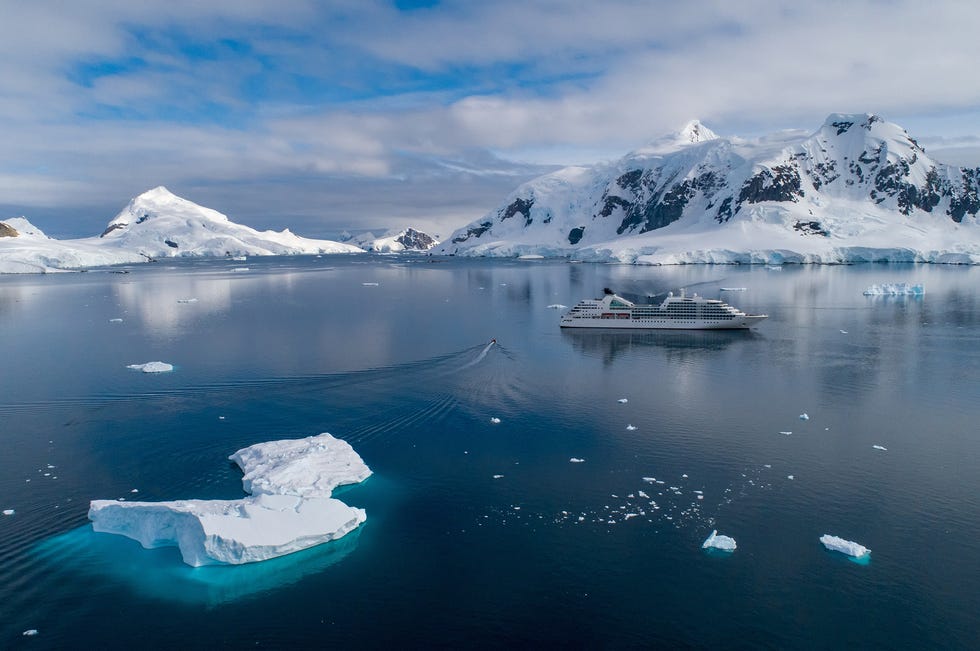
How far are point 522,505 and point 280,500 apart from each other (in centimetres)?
912

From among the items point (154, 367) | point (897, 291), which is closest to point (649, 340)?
point (154, 367)

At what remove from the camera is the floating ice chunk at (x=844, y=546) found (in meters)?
19.4

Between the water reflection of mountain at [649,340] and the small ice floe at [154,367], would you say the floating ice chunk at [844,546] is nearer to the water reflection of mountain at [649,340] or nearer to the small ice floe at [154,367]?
the water reflection of mountain at [649,340]

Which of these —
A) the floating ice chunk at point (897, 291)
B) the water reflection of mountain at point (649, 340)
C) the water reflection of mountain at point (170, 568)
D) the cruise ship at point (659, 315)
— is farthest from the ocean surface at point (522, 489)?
the floating ice chunk at point (897, 291)

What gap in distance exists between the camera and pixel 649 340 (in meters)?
61.8

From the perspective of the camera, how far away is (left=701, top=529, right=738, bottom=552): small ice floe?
19.8 metres

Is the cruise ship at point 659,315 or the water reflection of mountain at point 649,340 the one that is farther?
the cruise ship at point 659,315

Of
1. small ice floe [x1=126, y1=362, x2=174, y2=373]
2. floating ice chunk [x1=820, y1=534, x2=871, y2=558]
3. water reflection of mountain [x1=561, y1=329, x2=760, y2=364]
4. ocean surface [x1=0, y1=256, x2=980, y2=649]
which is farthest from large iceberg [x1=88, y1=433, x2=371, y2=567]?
water reflection of mountain [x1=561, y1=329, x2=760, y2=364]

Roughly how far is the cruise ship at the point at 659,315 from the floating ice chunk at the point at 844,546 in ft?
158

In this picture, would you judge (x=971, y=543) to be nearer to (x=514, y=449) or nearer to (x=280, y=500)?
(x=514, y=449)

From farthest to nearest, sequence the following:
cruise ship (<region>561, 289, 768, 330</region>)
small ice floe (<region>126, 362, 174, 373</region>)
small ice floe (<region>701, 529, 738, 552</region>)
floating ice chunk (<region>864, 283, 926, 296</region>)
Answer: floating ice chunk (<region>864, 283, 926, 296</region>) < cruise ship (<region>561, 289, 768, 330</region>) < small ice floe (<region>126, 362, 174, 373</region>) < small ice floe (<region>701, 529, 738, 552</region>)

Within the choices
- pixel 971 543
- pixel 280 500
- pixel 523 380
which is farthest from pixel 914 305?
pixel 280 500

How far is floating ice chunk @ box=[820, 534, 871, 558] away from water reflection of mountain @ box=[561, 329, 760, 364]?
3067cm

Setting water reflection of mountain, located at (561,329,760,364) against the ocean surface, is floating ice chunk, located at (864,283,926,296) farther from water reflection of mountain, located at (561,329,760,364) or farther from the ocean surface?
the ocean surface
